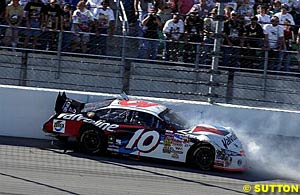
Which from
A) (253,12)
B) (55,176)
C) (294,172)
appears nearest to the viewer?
(55,176)

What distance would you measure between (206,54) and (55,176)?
5297 millimetres

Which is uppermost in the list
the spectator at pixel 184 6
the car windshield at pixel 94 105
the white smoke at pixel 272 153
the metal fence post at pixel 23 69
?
the spectator at pixel 184 6

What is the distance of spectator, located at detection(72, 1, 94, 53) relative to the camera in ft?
52.3

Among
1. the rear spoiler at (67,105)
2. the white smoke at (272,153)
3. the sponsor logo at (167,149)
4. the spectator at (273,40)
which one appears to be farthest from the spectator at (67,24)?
the spectator at (273,40)

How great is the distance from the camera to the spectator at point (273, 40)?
15453 millimetres

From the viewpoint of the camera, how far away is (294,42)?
16.2 meters

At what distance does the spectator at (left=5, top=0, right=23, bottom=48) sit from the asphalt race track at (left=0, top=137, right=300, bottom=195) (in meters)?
2.32

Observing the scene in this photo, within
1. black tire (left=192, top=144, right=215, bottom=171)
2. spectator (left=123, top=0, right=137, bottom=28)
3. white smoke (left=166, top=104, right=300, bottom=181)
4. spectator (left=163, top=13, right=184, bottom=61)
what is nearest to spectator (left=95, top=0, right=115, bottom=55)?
spectator (left=123, top=0, right=137, bottom=28)

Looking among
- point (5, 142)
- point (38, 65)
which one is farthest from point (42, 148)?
point (38, 65)

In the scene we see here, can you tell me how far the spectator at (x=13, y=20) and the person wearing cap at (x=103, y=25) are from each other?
1772 millimetres

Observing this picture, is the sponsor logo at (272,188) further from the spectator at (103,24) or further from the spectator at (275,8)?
the spectator at (275,8)

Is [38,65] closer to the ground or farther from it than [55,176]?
farther from it

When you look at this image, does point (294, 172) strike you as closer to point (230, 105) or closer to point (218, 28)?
point (230, 105)

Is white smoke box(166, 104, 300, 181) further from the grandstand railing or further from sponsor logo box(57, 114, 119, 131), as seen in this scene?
sponsor logo box(57, 114, 119, 131)
